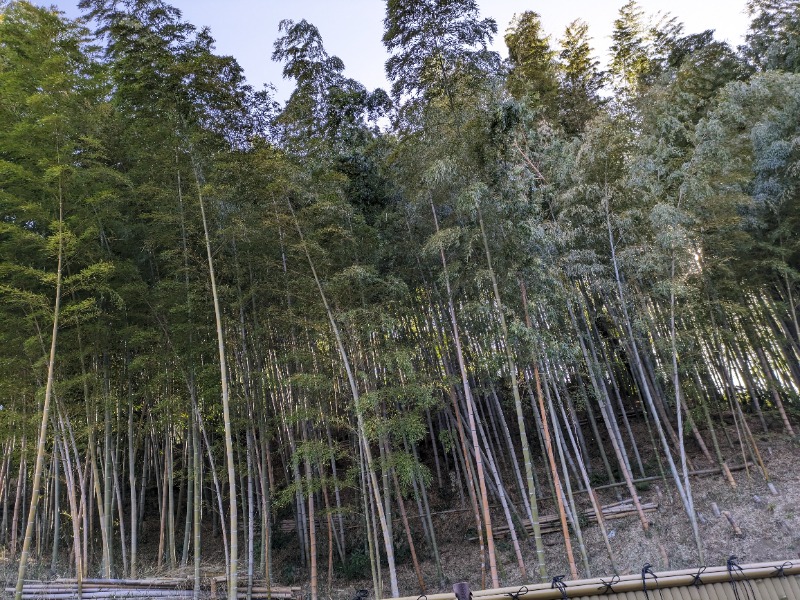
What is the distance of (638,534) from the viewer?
673 centimetres

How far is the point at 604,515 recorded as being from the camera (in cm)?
717

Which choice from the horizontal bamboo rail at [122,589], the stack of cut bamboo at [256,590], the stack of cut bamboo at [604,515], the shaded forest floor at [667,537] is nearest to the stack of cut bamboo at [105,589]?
the horizontal bamboo rail at [122,589]

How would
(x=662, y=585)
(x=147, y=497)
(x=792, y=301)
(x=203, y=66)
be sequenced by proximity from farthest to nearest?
(x=147, y=497)
(x=792, y=301)
(x=203, y=66)
(x=662, y=585)

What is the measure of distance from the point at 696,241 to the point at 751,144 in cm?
221

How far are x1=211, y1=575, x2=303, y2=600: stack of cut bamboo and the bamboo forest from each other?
2.3 inches

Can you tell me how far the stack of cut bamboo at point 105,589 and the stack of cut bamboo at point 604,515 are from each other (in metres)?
4.26

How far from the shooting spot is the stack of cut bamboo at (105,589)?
4441 mm

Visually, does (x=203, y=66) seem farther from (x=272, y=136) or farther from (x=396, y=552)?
(x=396, y=552)

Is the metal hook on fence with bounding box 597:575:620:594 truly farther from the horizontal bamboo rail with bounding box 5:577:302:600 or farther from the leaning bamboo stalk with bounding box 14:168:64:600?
the horizontal bamboo rail with bounding box 5:577:302:600

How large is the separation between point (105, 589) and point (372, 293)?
3.99 m

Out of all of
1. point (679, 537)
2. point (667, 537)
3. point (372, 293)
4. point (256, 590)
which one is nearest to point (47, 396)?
point (256, 590)

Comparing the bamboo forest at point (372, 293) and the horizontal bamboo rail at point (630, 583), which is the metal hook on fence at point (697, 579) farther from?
the bamboo forest at point (372, 293)

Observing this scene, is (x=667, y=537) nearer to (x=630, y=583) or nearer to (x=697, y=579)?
(x=697, y=579)

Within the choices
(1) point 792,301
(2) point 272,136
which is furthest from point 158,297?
(1) point 792,301
